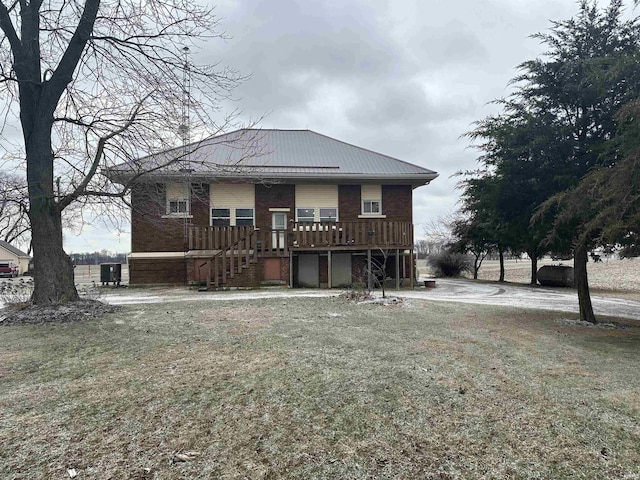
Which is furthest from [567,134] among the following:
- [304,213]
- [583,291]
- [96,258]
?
[96,258]

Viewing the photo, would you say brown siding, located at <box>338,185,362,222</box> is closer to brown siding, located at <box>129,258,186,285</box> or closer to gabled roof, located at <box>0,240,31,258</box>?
brown siding, located at <box>129,258,186,285</box>

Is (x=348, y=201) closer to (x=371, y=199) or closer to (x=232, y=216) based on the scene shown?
(x=371, y=199)

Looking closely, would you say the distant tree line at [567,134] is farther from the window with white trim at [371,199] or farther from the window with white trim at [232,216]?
the window with white trim at [232,216]

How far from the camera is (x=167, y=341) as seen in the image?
6.05m

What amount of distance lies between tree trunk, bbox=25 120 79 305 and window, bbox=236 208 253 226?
32.5 ft

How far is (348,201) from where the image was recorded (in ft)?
61.5

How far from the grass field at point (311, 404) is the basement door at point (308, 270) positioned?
10447 mm

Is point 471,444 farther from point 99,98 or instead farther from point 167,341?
point 99,98

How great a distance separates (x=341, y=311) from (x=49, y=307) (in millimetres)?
6166

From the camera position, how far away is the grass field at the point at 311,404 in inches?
111

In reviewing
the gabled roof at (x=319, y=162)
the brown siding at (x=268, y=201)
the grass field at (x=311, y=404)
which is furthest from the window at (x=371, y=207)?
the grass field at (x=311, y=404)

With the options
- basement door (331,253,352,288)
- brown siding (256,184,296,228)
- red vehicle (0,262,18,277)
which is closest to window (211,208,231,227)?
brown siding (256,184,296,228)

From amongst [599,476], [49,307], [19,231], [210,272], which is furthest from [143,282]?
[19,231]

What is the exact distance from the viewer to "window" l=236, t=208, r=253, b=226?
18422 mm
